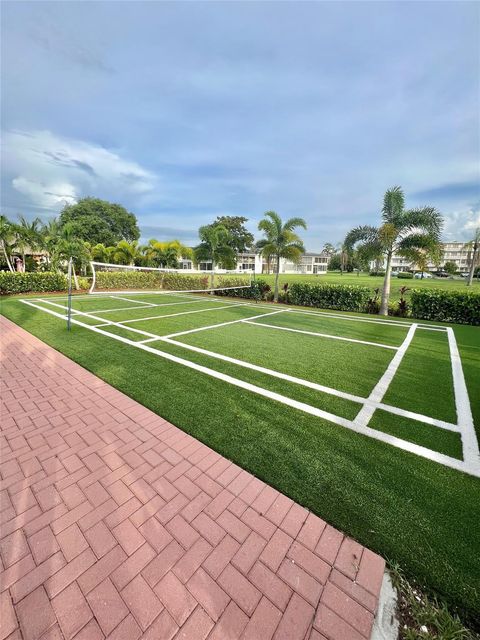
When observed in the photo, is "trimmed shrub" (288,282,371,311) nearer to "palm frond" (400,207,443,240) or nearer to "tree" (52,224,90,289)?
"palm frond" (400,207,443,240)

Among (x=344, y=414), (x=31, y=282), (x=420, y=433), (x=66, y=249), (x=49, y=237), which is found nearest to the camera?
(x=420, y=433)

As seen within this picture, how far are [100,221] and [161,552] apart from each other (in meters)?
48.7

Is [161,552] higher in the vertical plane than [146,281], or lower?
lower

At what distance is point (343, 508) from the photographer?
97.1 inches

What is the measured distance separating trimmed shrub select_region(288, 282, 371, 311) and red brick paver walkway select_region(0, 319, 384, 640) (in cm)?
1337

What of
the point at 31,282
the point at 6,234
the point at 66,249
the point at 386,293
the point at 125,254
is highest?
the point at 6,234

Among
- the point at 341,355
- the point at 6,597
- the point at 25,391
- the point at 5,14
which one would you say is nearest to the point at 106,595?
the point at 6,597

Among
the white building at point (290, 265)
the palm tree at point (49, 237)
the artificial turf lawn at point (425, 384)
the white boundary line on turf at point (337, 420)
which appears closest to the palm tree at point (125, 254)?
the palm tree at point (49, 237)

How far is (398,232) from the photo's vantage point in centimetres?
1307

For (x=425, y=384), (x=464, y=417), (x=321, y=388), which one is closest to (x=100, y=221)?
(x=321, y=388)

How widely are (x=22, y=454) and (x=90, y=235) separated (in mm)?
45672

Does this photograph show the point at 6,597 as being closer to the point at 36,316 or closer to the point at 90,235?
the point at 36,316

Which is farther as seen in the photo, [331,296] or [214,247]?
[214,247]

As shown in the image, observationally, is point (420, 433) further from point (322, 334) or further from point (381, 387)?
point (322, 334)
